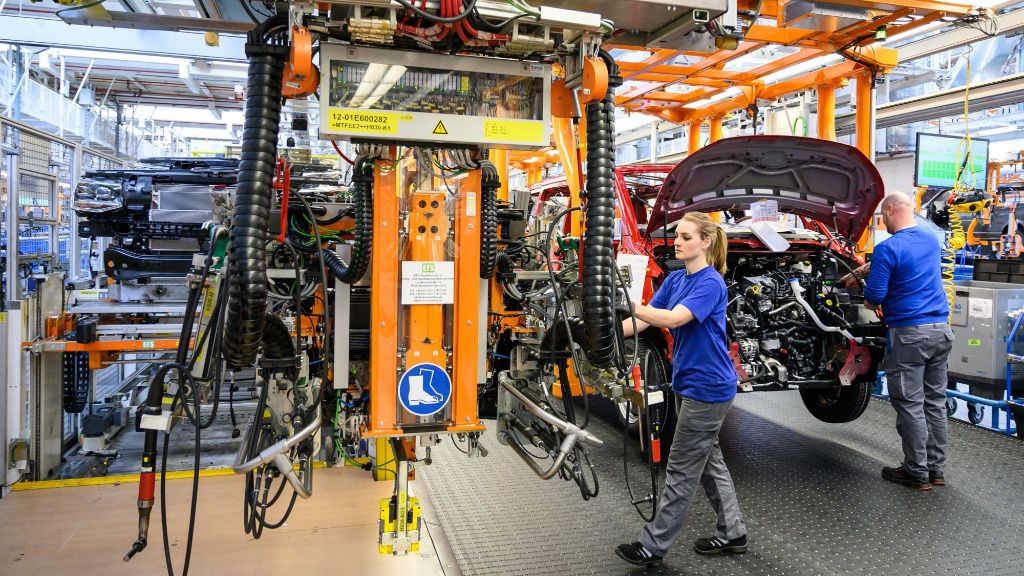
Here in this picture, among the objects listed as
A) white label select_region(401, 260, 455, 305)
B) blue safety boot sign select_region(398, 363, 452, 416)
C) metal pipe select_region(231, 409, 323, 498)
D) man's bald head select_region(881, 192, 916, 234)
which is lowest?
metal pipe select_region(231, 409, 323, 498)

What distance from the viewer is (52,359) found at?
403 cm

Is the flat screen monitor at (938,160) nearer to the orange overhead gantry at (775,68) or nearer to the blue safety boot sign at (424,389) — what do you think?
the orange overhead gantry at (775,68)

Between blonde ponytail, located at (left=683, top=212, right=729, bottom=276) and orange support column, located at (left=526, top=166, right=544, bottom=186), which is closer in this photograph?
blonde ponytail, located at (left=683, top=212, right=729, bottom=276)

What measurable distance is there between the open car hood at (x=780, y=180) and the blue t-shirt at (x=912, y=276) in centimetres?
55

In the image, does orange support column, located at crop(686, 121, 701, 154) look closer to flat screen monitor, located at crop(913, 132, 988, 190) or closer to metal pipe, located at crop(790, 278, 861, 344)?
flat screen monitor, located at crop(913, 132, 988, 190)

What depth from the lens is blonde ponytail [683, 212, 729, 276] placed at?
3.06 meters

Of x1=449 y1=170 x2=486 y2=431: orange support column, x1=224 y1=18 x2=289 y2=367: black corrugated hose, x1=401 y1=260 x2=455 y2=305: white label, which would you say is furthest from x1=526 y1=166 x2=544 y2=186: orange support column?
x1=224 y1=18 x2=289 y2=367: black corrugated hose

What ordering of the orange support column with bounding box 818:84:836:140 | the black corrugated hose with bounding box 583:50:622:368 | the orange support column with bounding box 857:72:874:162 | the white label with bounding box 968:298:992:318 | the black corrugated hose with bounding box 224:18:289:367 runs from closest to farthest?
the black corrugated hose with bounding box 224:18:289:367 → the black corrugated hose with bounding box 583:50:622:368 → the white label with bounding box 968:298:992:318 → the orange support column with bounding box 857:72:874:162 → the orange support column with bounding box 818:84:836:140

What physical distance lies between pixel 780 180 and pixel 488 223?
285 centimetres

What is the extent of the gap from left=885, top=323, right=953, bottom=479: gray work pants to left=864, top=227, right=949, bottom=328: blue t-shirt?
0.08 metres

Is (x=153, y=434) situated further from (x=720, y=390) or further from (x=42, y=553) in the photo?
(x=720, y=390)

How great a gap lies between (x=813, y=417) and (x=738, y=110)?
3902 millimetres

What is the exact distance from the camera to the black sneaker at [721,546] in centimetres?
320

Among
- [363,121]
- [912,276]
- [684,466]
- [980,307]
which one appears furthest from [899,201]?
[363,121]
